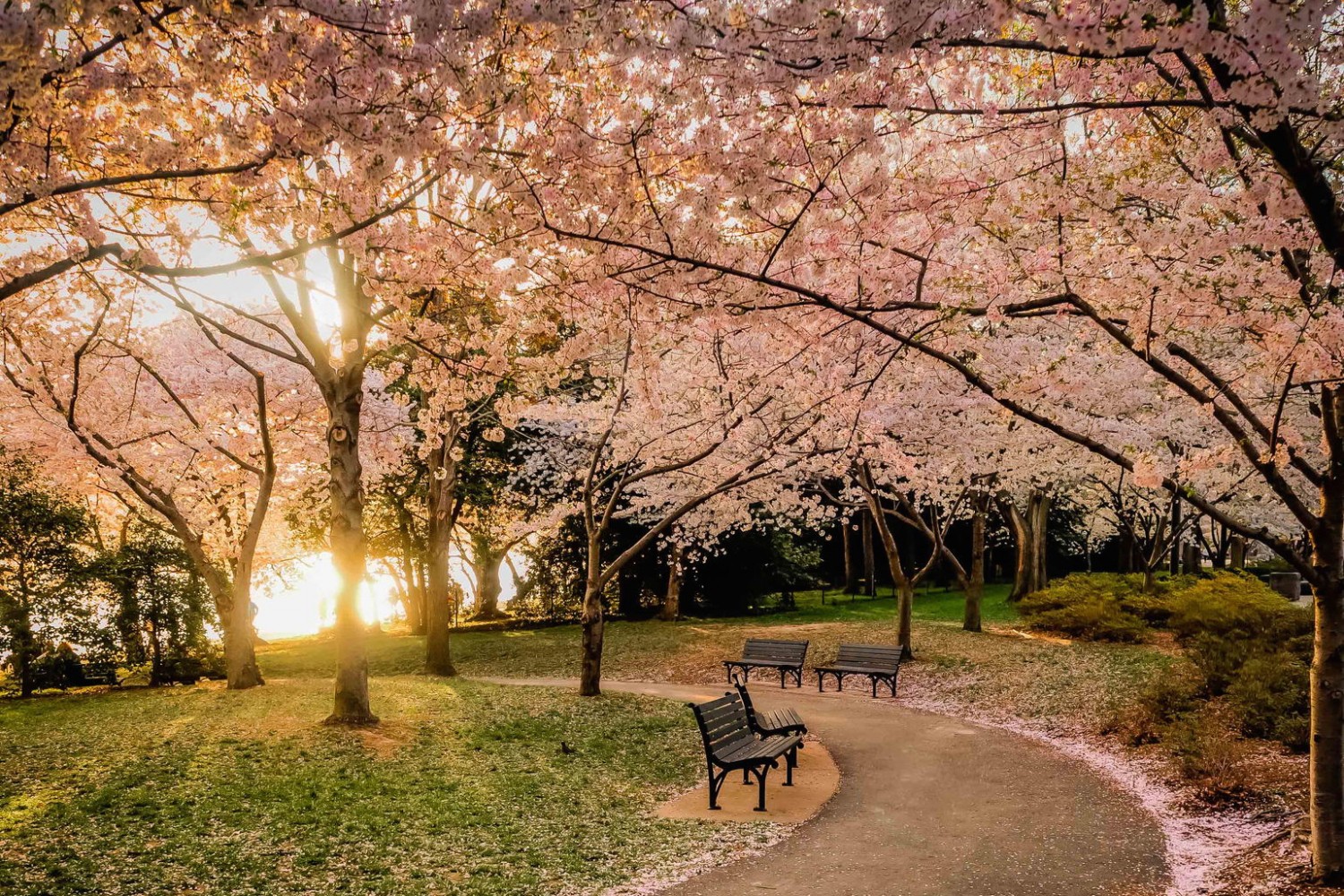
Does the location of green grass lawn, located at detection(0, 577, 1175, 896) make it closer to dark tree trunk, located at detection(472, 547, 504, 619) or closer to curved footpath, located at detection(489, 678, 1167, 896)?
curved footpath, located at detection(489, 678, 1167, 896)

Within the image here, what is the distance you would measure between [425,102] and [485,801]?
21.2 feet

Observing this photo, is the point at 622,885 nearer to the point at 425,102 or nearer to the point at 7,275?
the point at 425,102

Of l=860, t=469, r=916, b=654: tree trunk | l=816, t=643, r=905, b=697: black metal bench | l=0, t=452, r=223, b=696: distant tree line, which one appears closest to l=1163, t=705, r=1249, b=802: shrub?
l=816, t=643, r=905, b=697: black metal bench

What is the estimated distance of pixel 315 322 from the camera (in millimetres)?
11734

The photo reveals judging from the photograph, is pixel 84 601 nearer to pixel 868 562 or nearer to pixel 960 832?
pixel 960 832

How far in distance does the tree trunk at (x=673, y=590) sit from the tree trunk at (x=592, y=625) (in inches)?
523

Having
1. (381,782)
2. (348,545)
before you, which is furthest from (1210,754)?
(348,545)

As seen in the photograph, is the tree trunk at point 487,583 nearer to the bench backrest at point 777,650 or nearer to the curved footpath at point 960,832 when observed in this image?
the bench backrest at point 777,650

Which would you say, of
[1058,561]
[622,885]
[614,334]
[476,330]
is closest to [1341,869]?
[622,885]

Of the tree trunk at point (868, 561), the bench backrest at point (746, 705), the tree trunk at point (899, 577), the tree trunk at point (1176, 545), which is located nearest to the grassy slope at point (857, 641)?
the tree trunk at point (899, 577)

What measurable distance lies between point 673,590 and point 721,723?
1914 cm

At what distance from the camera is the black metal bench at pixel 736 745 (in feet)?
26.5

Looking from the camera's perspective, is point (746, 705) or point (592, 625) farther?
point (592, 625)

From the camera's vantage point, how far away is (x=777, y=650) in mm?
16328
